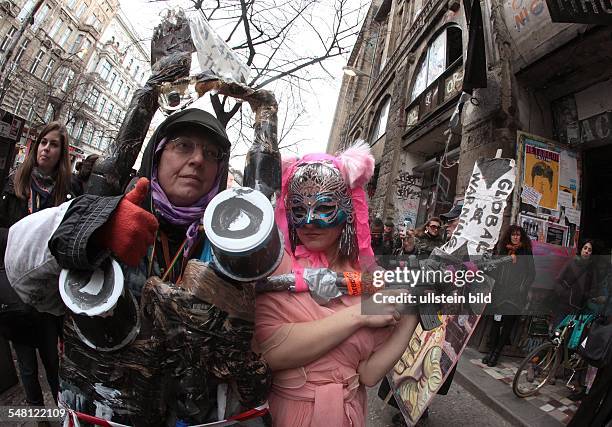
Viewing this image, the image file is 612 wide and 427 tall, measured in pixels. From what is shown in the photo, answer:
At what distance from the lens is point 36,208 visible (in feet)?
7.87

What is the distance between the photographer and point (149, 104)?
4.23 ft

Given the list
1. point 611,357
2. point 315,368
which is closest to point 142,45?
point 315,368

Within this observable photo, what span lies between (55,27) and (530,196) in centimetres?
4303

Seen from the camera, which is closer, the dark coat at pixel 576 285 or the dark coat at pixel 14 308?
the dark coat at pixel 14 308

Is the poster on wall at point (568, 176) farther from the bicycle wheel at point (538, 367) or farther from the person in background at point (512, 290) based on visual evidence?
the bicycle wheel at point (538, 367)

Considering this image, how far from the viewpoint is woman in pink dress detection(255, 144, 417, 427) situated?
1129 millimetres

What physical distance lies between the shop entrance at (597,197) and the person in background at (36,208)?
279 inches

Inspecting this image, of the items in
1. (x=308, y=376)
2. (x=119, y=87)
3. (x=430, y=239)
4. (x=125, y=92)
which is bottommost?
(x=308, y=376)

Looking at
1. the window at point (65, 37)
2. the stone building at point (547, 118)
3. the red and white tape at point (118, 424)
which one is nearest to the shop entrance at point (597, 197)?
the stone building at point (547, 118)

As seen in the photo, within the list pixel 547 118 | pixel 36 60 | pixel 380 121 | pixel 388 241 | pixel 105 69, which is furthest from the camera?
pixel 105 69

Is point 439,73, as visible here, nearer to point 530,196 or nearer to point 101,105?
point 530,196

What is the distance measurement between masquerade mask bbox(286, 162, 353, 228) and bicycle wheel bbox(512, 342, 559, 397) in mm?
3955

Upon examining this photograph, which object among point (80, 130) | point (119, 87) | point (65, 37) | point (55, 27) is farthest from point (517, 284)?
point (119, 87)

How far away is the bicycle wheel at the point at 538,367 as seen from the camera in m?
3.97
